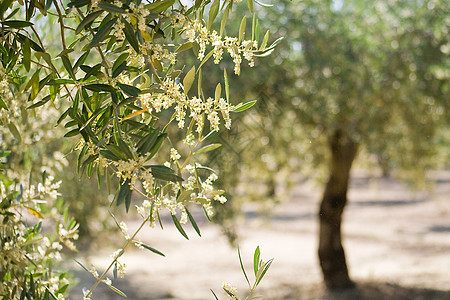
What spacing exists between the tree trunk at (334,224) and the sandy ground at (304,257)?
0.16 m

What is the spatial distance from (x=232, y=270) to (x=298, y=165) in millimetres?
1927

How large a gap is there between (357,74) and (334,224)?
5.20 feet

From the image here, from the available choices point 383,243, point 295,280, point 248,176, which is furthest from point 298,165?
point 383,243

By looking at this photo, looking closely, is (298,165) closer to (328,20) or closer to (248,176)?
(248,176)

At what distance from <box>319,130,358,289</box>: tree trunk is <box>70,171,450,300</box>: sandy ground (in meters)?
0.16

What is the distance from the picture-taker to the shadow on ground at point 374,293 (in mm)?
4586

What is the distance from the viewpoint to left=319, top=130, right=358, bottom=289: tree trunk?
4773mm

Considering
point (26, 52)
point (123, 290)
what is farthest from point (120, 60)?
point (123, 290)

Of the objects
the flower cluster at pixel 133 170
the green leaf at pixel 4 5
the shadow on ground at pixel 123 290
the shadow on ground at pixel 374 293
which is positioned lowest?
the flower cluster at pixel 133 170

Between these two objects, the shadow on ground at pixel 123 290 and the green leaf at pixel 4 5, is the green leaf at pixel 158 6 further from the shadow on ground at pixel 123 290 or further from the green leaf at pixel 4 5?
the shadow on ground at pixel 123 290

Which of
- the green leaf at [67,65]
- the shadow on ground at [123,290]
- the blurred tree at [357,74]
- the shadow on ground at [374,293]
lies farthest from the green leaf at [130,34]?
the shadow on ground at [123,290]

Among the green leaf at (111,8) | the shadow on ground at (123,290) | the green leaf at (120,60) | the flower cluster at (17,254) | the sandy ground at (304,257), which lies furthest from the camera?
the shadow on ground at (123,290)

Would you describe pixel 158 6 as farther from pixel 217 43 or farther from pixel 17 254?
pixel 17 254

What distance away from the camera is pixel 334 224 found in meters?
4.87
